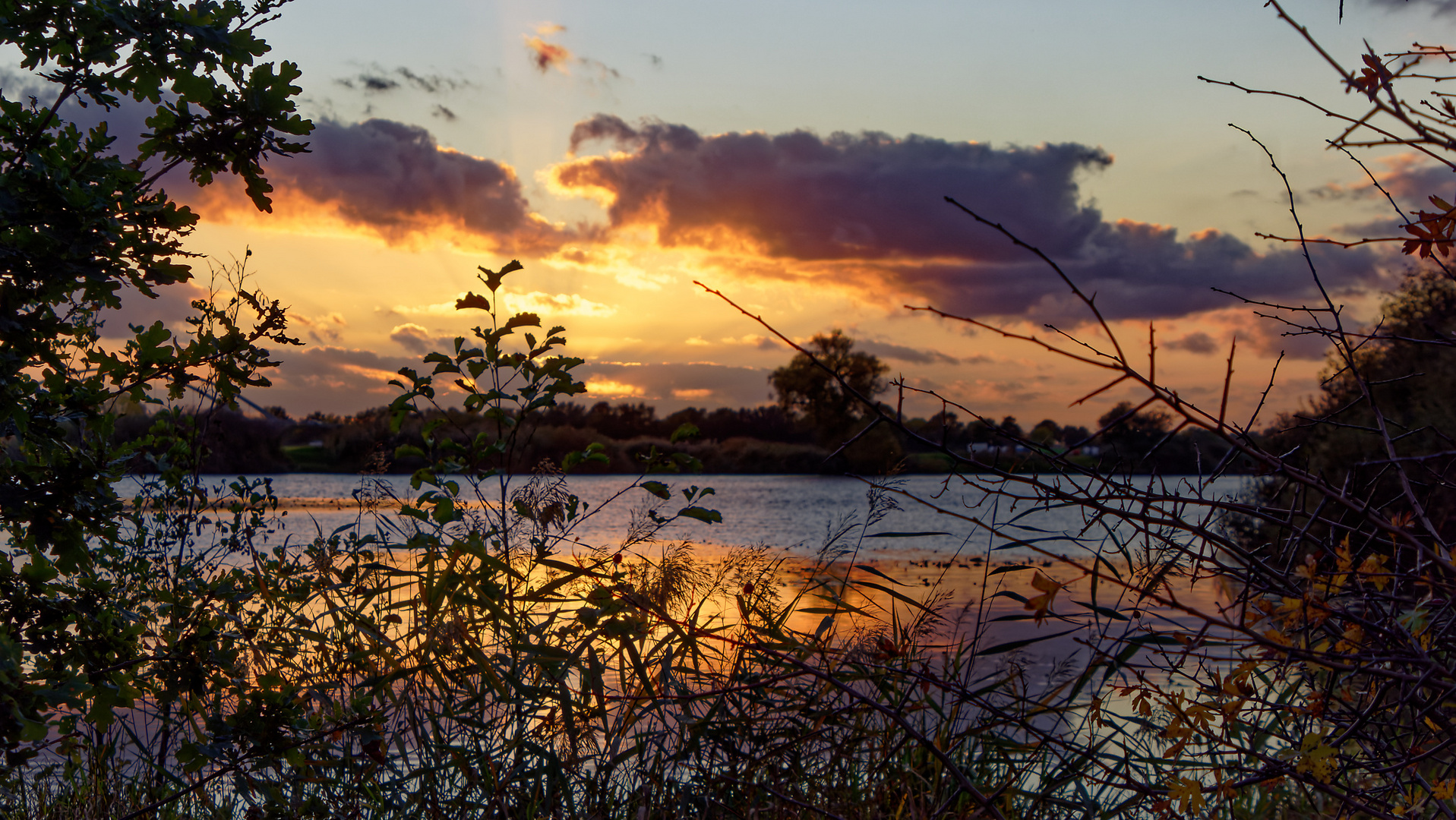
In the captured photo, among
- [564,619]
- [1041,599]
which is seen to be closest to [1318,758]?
[1041,599]

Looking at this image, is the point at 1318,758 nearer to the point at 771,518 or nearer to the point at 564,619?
the point at 564,619

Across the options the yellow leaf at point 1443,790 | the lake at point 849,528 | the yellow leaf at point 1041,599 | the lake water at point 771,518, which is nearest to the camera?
the yellow leaf at point 1041,599

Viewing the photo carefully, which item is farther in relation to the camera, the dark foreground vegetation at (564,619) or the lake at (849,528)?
the lake at (849,528)

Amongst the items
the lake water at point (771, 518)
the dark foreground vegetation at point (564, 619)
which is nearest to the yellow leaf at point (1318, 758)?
the dark foreground vegetation at point (564, 619)

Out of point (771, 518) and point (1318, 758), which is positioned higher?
point (1318, 758)

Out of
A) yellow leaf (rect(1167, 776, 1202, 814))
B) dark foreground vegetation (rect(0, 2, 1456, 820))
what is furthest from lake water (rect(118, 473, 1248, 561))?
yellow leaf (rect(1167, 776, 1202, 814))

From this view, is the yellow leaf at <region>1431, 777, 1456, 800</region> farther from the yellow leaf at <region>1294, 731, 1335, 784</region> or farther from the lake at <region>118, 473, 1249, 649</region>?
the lake at <region>118, 473, 1249, 649</region>

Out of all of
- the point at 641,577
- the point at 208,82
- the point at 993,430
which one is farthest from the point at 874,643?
the point at 208,82

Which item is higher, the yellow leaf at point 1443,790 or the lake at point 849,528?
the yellow leaf at point 1443,790

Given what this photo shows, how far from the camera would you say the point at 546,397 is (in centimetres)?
311

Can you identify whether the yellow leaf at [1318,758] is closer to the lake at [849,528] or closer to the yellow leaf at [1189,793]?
the yellow leaf at [1189,793]

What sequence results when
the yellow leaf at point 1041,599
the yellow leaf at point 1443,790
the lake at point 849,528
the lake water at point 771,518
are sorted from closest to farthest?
the yellow leaf at point 1041,599 < the yellow leaf at point 1443,790 < the lake at point 849,528 < the lake water at point 771,518

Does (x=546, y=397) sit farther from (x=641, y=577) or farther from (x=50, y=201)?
(x=50, y=201)

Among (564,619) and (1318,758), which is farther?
(564,619)
